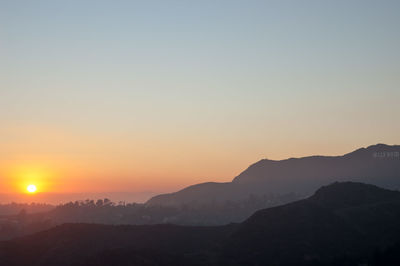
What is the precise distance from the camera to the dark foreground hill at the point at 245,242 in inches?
3374

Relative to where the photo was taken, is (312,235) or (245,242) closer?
(245,242)

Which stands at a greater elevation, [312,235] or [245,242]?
[312,235]

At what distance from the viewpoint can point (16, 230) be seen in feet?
567

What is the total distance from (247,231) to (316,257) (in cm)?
2208

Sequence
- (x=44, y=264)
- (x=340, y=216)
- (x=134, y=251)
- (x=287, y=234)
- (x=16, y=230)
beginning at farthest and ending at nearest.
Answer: (x=16, y=230), (x=340, y=216), (x=287, y=234), (x=44, y=264), (x=134, y=251)

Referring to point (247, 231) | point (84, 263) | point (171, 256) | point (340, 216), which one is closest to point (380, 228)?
point (340, 216)

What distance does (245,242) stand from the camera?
4092 inches

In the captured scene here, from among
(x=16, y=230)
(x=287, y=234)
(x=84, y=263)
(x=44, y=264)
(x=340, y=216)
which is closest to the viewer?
(x=84, y=263)

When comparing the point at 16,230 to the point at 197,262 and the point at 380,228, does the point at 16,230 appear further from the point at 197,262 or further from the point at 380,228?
the point at 380,228

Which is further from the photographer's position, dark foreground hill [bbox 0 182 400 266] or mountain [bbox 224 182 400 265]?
mountain [bbox 224 182 400 265]

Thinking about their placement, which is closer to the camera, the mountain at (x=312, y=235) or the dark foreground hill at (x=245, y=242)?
the dark foreground hill at (x=245, y=242)

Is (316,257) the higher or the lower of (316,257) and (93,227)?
the lower

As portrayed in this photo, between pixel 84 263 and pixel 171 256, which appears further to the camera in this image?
pixel 171 256

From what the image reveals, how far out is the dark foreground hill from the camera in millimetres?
85688
